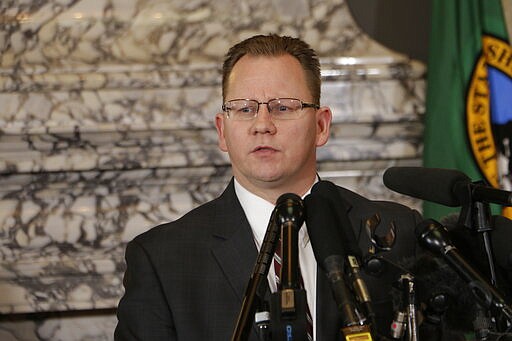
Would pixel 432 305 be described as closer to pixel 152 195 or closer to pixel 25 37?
pixel 152 195

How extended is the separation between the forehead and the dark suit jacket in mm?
326

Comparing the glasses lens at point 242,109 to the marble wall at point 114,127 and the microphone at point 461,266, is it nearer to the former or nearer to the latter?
the microphone at point 461,266

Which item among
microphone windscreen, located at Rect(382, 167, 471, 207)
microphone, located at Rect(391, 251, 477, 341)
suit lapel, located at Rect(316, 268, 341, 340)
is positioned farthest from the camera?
suit lapel, located at Rect(316, 268, 341, 340)

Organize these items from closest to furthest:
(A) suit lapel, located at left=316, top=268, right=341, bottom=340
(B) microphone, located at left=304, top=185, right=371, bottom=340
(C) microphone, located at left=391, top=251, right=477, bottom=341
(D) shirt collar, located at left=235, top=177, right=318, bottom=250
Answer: (B) microphone, located at left=304, top=185, right=371, bottom=340, (C) microphone, located at left=391, top=251, right=477, bottom=341, (A) suit lapel, located at left=316, top=268, right=341, bottom=340, (D) shirt collar, located at left=235, top=177, right=318, bottom=250

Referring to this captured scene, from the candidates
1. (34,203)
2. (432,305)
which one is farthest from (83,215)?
(432,305)

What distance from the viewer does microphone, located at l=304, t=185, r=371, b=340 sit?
57.2 inches

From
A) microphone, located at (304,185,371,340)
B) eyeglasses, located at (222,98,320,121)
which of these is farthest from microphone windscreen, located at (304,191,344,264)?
eyeglasses, located at (222,98,320,121)

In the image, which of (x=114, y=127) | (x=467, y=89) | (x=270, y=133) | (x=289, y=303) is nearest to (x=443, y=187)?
(x=289, y=303)

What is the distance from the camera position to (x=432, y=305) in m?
1.75

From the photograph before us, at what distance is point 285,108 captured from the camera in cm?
249

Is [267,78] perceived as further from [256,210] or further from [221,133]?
[256,210]

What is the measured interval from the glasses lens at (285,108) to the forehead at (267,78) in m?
0.02

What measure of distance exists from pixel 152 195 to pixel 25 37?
85cm

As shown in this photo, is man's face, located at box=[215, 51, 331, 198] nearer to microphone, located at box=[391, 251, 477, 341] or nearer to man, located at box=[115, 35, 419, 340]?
man, located at box=[115, 35, 419, 340]
